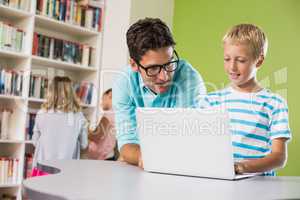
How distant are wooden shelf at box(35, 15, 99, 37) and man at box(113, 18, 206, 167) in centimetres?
245

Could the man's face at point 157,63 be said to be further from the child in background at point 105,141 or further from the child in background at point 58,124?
the child in background at point 105,141

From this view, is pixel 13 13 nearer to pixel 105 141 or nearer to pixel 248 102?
pixel 105 141

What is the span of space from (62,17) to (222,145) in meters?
3.27

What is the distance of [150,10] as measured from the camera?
4.24m

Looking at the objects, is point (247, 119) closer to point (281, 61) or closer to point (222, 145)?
point (222, 145)

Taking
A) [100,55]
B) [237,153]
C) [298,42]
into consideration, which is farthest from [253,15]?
[237,153]

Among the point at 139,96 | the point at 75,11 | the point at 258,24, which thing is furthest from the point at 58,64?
the point at 139,96

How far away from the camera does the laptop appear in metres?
1.25

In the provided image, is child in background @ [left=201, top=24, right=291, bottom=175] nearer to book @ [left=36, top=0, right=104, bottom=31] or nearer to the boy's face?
the boy's face

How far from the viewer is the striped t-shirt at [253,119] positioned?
1741 mm

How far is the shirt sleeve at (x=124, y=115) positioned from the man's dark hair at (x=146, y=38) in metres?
0.15

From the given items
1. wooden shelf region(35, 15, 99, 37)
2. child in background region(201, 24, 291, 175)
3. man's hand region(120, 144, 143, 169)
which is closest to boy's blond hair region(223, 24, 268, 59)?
child in background region(201, 24, 291, 175)

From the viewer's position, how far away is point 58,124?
3.28 metres

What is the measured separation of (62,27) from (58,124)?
1.38m
